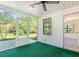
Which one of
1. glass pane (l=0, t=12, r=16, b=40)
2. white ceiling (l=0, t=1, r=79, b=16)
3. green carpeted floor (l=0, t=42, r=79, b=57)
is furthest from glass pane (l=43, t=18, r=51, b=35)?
glass pane (l=0, t=12, r=16, b=40)

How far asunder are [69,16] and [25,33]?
1.11m

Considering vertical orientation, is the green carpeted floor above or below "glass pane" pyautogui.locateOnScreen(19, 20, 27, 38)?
below

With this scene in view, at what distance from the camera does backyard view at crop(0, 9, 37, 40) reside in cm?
274

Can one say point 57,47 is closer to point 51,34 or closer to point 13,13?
point 51,34

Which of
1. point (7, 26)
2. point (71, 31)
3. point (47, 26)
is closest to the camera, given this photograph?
point (71, 31)

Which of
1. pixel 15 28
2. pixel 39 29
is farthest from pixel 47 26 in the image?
pixel 15 28

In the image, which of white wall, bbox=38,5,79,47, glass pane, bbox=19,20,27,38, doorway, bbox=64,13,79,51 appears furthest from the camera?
glass pane, bbox=19,20,27,38

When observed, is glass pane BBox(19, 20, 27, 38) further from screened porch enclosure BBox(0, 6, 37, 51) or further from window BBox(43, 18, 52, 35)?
window BBox(43, 18, 52, 35)

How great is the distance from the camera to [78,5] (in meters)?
2.76

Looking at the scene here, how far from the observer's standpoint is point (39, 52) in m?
2.82

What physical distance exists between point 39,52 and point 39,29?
540mm

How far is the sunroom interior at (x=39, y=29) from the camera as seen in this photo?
9.00 ft

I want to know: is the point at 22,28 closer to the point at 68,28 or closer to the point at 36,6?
the point at 36,6

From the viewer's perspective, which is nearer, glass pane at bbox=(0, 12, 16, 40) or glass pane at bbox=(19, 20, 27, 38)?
glass pane at bbox=(0, 12, 16, 40)
